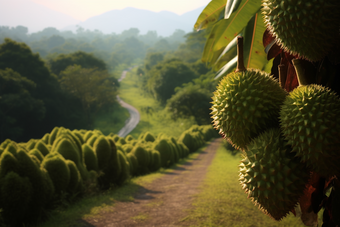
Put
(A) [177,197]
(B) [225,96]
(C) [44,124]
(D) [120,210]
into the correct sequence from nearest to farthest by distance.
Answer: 1. (B) [225,96]
2. (D) [120,210]
3. (A) [177,197]
4. (C) [44,124]

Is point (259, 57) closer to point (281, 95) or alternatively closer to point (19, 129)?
point (281, 95)

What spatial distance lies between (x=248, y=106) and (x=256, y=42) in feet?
5.33

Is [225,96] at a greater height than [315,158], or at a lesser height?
greater

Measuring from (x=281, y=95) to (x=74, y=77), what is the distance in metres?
42.0

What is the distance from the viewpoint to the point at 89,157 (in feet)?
30.1

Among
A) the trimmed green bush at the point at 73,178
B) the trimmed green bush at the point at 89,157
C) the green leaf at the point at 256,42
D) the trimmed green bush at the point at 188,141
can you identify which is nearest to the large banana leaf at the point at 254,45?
the green leaf at the point at 256,42

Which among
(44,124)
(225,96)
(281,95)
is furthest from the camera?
(44,124)

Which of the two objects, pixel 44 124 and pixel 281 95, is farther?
pixel 44 124

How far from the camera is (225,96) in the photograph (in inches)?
54.9

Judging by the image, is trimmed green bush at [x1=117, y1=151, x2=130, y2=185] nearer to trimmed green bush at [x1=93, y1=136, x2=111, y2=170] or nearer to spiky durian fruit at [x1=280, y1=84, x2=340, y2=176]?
trimmed green bush at [x1=93, y1=136, x2=111, y2=170]

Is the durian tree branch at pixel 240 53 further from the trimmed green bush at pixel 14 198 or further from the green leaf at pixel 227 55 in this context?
the trimmed green bush at pixel 14 198

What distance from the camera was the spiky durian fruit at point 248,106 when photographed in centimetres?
126

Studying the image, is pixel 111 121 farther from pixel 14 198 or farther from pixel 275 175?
pixel 275 175

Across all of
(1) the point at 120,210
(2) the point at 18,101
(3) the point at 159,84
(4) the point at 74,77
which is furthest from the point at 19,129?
(3) the point at 159,84
